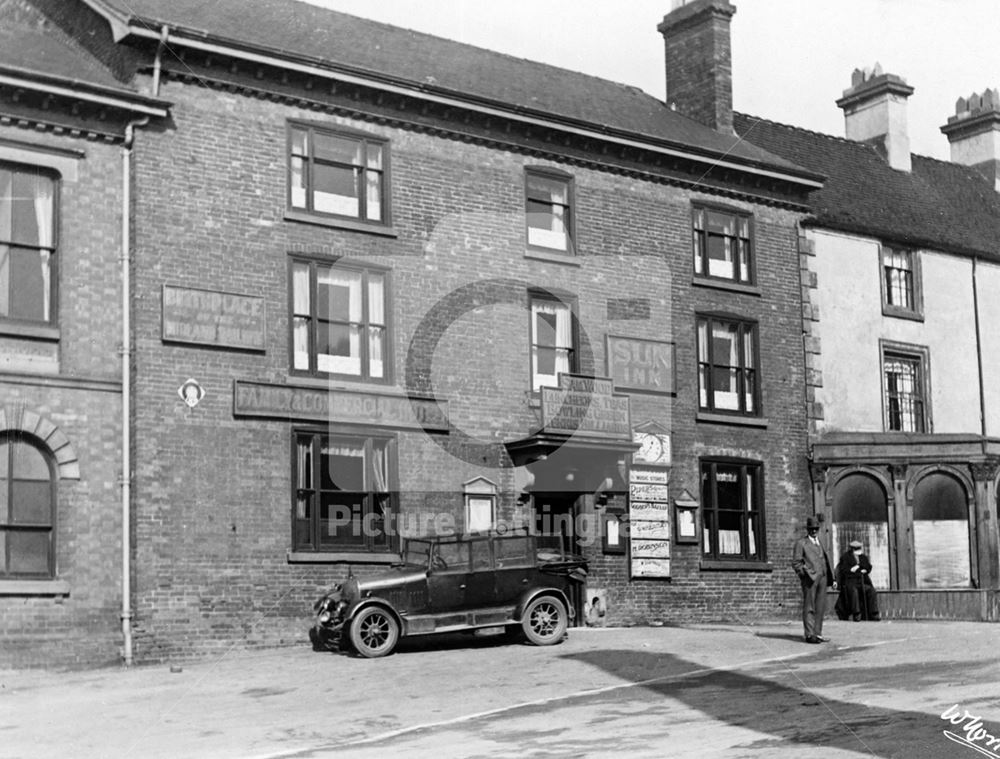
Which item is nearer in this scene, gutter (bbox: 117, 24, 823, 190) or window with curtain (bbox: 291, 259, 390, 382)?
gutter (bbox: 117, 24, 823, 190)

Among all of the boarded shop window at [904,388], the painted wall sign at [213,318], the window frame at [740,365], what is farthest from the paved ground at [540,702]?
the boarded shop window at [904,388]

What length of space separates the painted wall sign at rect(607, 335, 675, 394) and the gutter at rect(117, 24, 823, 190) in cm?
367

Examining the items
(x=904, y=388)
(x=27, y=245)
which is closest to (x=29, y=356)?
(x=27, y=245)

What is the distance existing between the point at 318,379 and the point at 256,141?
3818mm

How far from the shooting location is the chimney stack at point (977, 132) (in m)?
39.4

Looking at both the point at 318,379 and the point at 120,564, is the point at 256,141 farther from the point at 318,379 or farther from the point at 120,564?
the point at 120,564

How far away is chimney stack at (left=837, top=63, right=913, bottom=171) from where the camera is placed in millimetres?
35812

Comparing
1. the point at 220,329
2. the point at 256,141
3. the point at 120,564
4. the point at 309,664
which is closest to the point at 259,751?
the point at 309,664

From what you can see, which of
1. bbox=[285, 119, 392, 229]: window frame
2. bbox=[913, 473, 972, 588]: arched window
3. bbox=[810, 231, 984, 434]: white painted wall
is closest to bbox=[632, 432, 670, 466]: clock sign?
bbox=[810, 231, 984, 434]: white painted wall

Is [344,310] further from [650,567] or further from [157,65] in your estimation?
[650,567]

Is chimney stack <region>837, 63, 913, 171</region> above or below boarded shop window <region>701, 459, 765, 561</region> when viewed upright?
above

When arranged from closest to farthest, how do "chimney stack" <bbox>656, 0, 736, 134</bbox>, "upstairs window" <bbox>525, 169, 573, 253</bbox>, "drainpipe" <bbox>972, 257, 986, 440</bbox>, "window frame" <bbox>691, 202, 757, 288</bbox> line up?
"upstairs window" <bbox>525, 169, 573, 253</bbox>
"window frame" <bbox>691, 202, 757, 288</bbox>
"chimney stack" <bbox>656, 0, 736, 134</bbox>
"drainpipe" <bbox>972, 257, 986, 440</bbox>

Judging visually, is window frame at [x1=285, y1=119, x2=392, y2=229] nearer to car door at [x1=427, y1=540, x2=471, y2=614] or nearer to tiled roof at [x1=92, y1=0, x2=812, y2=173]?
tiled roof at [x1=92, y1=0, x2=812, y2=173]

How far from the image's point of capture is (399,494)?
77.7 ft
